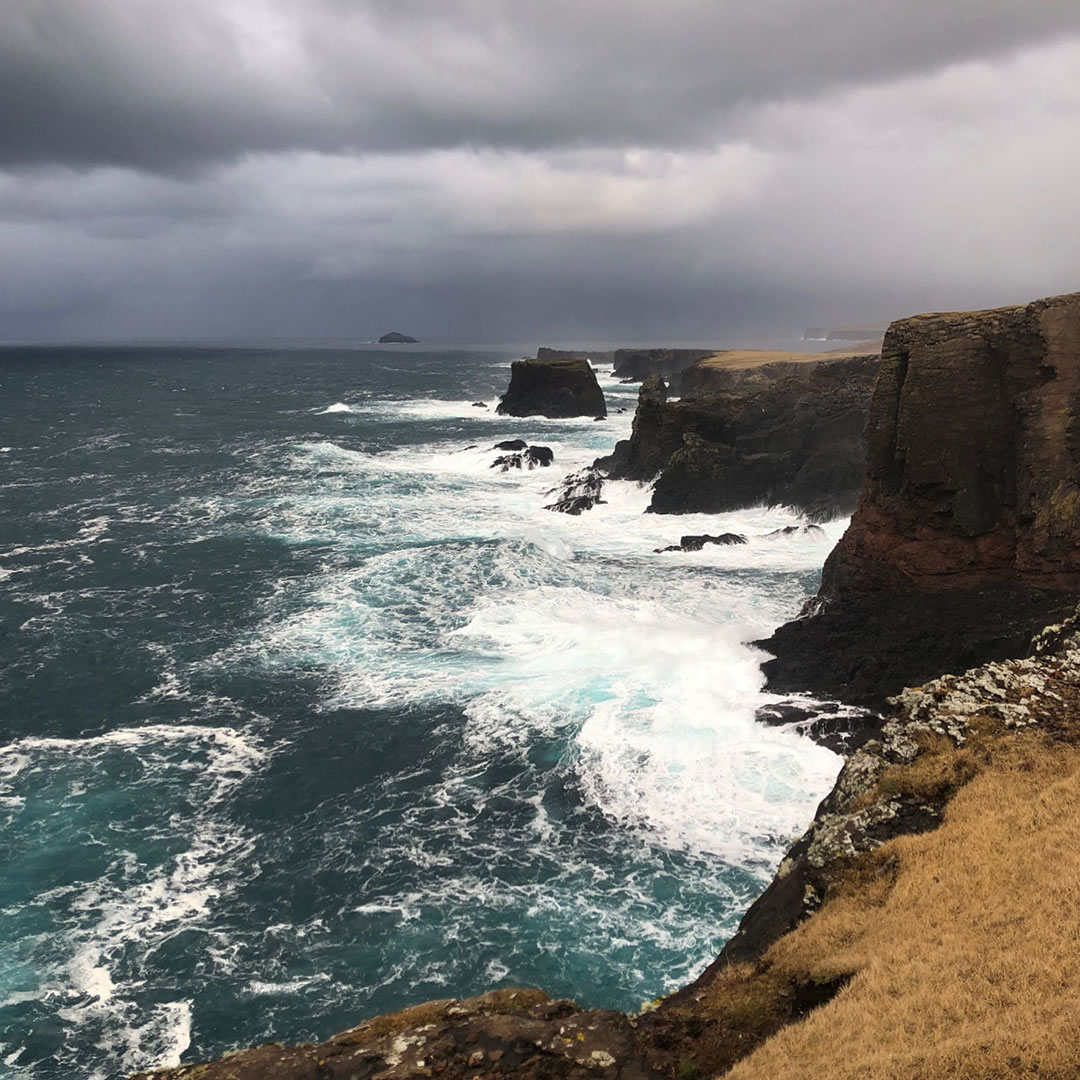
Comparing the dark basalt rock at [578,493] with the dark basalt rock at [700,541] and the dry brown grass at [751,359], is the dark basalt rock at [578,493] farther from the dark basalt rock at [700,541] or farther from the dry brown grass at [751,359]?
the dry brown grass at [751,359]

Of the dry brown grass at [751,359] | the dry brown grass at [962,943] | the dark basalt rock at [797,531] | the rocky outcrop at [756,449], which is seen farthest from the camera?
the dry brown grass at [751,359]

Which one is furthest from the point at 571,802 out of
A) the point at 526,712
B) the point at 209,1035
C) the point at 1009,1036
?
the point at 1009,1036

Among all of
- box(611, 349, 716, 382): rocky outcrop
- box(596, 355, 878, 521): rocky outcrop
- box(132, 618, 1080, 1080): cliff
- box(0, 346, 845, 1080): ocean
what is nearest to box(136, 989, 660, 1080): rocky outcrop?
box(132, 618, 1080, 1080): cliff

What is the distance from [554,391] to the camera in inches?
4434

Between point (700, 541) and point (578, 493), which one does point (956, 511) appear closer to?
point (700, 541)

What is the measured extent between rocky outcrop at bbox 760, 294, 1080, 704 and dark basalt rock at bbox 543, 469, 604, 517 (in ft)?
87.6

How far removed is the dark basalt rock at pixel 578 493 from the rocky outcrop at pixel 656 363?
113m

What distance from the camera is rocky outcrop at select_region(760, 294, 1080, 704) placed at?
85.1 feet

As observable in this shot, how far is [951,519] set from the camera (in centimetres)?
2869

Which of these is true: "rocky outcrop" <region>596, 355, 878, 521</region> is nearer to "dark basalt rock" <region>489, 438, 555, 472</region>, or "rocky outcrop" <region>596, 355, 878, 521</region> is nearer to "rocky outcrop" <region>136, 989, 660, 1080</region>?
"dark basalt rock" <region>489, 438, 555, 472</region>

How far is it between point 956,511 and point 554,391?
286 ft

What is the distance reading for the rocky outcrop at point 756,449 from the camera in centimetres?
5250

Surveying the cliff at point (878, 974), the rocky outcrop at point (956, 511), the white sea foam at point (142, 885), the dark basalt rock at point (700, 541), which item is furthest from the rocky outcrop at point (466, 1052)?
the dark basalt rock at point (700, 541)

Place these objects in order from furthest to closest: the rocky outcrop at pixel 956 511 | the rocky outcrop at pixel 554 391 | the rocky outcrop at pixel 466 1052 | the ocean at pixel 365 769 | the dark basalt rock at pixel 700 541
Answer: the rocky outcrop at pixel 554 391
the dark basalt rock at pixel 700 541
the rocky outcrop at pixel 956 511
the ocean at pixel 365 769
the rocky outcrop at pixel 466 1052
